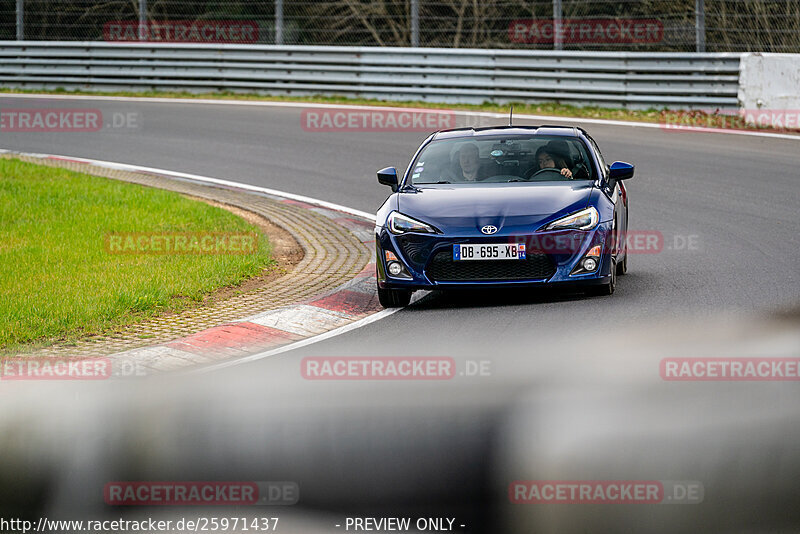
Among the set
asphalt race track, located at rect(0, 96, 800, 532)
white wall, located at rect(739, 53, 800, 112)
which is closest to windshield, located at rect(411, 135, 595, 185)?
asphalt race track, located at rect(0, 96, 800, 532)

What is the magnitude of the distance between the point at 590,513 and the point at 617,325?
11.6 feet

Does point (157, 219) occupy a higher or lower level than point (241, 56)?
lower

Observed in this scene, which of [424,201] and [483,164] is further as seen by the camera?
[483,164]

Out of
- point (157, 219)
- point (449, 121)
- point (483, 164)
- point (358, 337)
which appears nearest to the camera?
point (358, 337)

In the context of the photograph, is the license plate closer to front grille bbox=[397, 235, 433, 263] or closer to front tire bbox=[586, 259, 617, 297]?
front grille bbox=[397, 235, 433, 263]

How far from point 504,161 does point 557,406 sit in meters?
3.95

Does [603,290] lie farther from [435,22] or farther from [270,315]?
[435,22]

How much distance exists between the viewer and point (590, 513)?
17.7 feet

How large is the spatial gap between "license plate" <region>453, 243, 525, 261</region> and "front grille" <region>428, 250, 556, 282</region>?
4 cm

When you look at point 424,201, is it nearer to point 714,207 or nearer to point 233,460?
point 233,460

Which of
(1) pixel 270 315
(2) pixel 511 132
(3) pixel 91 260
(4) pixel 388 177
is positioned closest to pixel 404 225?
(4) pixel 388 177

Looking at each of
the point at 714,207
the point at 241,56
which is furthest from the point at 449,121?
the point at 714,207

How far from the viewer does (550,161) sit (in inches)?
412

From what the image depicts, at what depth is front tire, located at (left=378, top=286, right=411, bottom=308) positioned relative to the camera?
971cm
